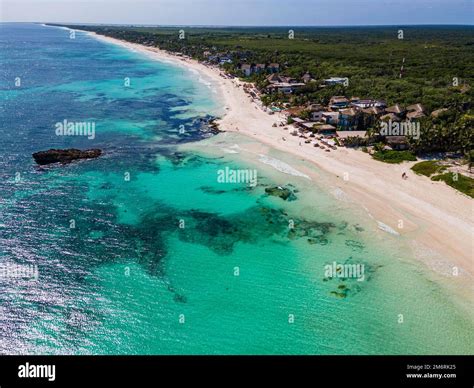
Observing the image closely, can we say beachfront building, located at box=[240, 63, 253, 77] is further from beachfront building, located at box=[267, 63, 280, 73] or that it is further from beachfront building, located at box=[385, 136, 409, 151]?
beachfront building, located at box=[385, 136, 409, 151]

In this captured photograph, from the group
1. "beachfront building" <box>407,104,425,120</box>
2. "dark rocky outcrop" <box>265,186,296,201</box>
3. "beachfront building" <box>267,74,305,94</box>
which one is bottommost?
"dark rocky outcrop" <box>265,186,296,201</box>

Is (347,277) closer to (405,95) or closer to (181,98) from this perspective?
(405,95)

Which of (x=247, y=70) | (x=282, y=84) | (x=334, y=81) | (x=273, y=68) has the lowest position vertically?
(x=282, y=84)

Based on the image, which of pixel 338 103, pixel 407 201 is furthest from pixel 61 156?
pixel 338 103

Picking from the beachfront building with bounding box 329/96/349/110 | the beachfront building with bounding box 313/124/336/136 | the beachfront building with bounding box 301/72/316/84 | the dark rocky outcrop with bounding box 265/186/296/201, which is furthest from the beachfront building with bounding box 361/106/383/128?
the beachfront building with bounding box 301/72/316/84

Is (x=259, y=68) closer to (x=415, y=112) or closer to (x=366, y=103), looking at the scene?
(x=366, y=103)

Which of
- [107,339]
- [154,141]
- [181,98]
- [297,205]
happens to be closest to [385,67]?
[181,98]

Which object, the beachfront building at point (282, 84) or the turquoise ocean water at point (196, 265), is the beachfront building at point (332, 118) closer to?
the turquoise ocean water at point (196, 265)
